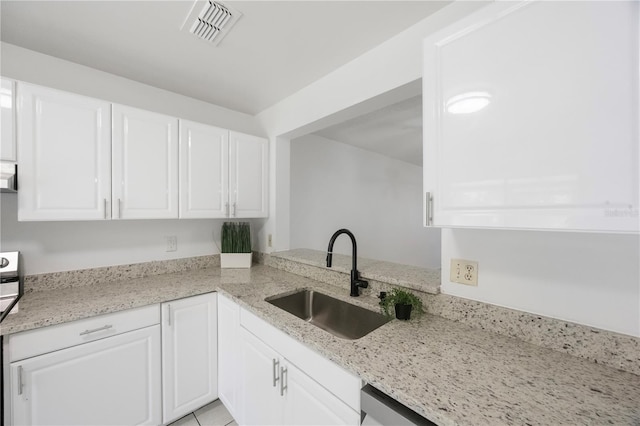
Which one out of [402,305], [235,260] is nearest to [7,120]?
[235,260]

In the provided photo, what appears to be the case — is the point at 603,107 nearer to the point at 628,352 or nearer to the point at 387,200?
the point at 628,352

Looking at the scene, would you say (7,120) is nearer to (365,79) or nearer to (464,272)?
(365,79)

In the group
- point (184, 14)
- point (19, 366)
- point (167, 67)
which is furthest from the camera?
point (167, 67)

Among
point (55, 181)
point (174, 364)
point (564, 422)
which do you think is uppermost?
point (55, 181)

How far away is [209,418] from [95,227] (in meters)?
1.56

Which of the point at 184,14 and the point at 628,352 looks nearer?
the point at 628,352

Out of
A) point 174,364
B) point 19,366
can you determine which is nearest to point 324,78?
point 174,364

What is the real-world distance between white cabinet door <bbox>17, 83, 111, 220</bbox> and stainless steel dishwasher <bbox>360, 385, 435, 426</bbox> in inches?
69.1

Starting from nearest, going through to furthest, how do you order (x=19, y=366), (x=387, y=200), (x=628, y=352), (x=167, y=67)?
(x=628, y=352), (x=19, y=366), (x=167, y=67), (x=387, y=200)

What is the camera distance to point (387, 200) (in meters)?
4.63

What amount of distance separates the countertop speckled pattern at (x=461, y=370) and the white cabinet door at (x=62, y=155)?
54 centimetres

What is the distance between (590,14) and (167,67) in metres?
2.18

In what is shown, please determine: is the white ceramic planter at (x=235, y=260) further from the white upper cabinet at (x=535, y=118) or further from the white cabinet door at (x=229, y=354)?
the white upper cabinet at (x=535, y=118)

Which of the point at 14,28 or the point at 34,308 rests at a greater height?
the point at 14,28
